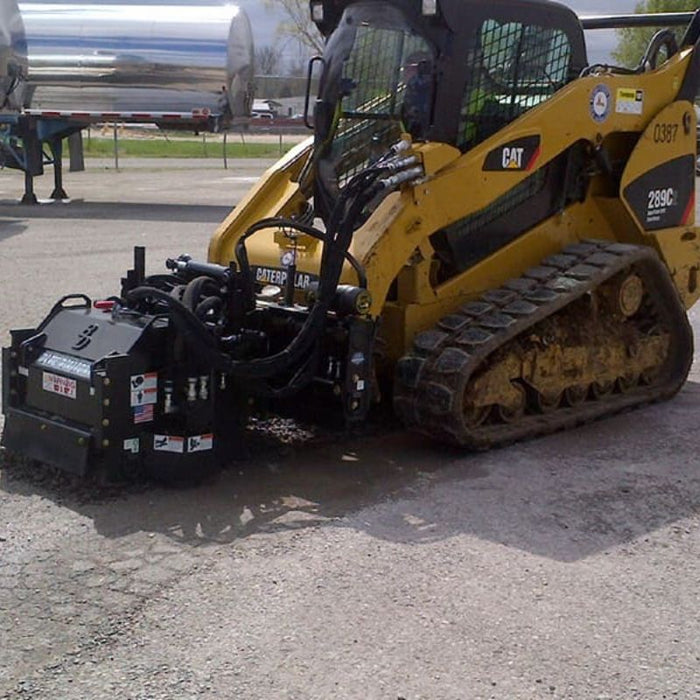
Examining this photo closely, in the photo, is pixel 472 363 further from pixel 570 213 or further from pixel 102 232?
pixel 102 232

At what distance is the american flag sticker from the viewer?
5684 mm

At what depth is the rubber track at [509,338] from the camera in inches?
246

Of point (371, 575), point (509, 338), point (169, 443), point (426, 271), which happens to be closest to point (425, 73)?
point (426, 271)

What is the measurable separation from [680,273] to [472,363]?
2.69 meters

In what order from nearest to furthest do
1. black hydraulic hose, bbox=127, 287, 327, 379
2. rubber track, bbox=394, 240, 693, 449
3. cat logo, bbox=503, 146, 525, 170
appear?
black hydraulic hose, bbox=127, 287, 327, 379 < rubber track, bbox=394, 240, 693, 449 < cat logo, bbox=503, 146, 525, 170

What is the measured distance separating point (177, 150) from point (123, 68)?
2059 cm

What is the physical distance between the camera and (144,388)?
5.69m

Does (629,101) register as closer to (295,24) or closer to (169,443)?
(169,443)

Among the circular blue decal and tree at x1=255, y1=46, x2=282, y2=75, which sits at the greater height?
tree at x1=255, y1=46, x2=282, y2=75

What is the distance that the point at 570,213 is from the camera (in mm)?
7590

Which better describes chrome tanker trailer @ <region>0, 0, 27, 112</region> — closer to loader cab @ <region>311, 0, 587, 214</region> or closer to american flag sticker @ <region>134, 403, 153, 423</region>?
loader cab @ <region>311, 0, 587, 214</region>

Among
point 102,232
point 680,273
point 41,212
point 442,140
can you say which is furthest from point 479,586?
point 41,212

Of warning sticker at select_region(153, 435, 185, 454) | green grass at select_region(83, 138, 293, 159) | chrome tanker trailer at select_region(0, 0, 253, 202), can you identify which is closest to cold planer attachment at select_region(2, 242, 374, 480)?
warning sticker at select_region(153, 435, 185, 454)

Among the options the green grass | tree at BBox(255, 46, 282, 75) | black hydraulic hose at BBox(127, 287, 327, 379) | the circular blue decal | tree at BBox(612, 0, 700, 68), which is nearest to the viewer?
black hydraulic hose at BBox(127, 287, 327, 379)
